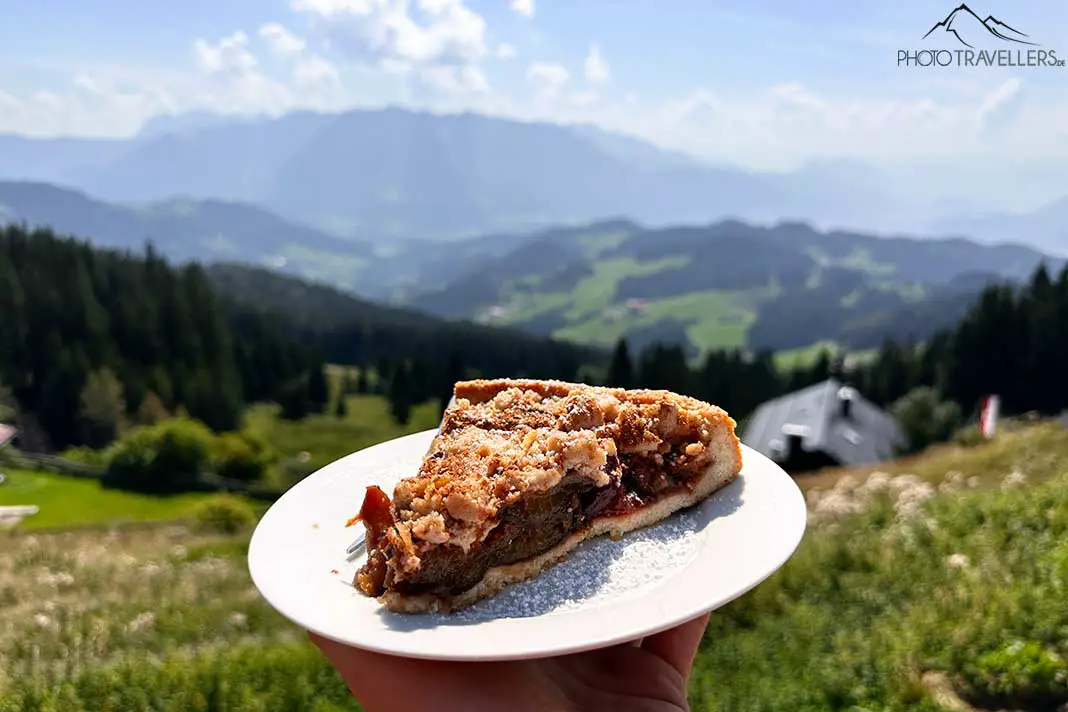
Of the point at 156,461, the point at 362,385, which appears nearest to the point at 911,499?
the point at 156,461

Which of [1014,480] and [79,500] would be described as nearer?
[1014,480]

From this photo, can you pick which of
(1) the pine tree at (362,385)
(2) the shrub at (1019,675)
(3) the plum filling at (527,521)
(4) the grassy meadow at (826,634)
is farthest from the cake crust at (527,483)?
(1) the pine tree at (362,385)

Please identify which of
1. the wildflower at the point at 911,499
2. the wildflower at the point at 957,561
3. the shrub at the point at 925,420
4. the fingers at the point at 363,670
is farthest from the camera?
the shrub at the point at 925,420

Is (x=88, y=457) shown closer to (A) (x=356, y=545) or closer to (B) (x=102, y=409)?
(B) (x=102, y=409)

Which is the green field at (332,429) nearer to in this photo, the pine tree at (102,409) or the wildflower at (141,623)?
the pine tree at (102,409)

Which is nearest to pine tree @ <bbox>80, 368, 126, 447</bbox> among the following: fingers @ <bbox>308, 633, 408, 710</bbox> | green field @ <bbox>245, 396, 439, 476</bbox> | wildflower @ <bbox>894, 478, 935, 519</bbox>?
green field @ <bbox>245, 396, 439, 476</bbox>

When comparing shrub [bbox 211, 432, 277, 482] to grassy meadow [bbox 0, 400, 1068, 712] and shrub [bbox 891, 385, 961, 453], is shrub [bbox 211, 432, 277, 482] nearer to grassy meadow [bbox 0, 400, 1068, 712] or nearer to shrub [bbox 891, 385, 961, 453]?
shrub [bbox 891, 385, 961, 453]

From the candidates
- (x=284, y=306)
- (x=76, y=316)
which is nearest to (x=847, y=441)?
(x=76, y=316)
